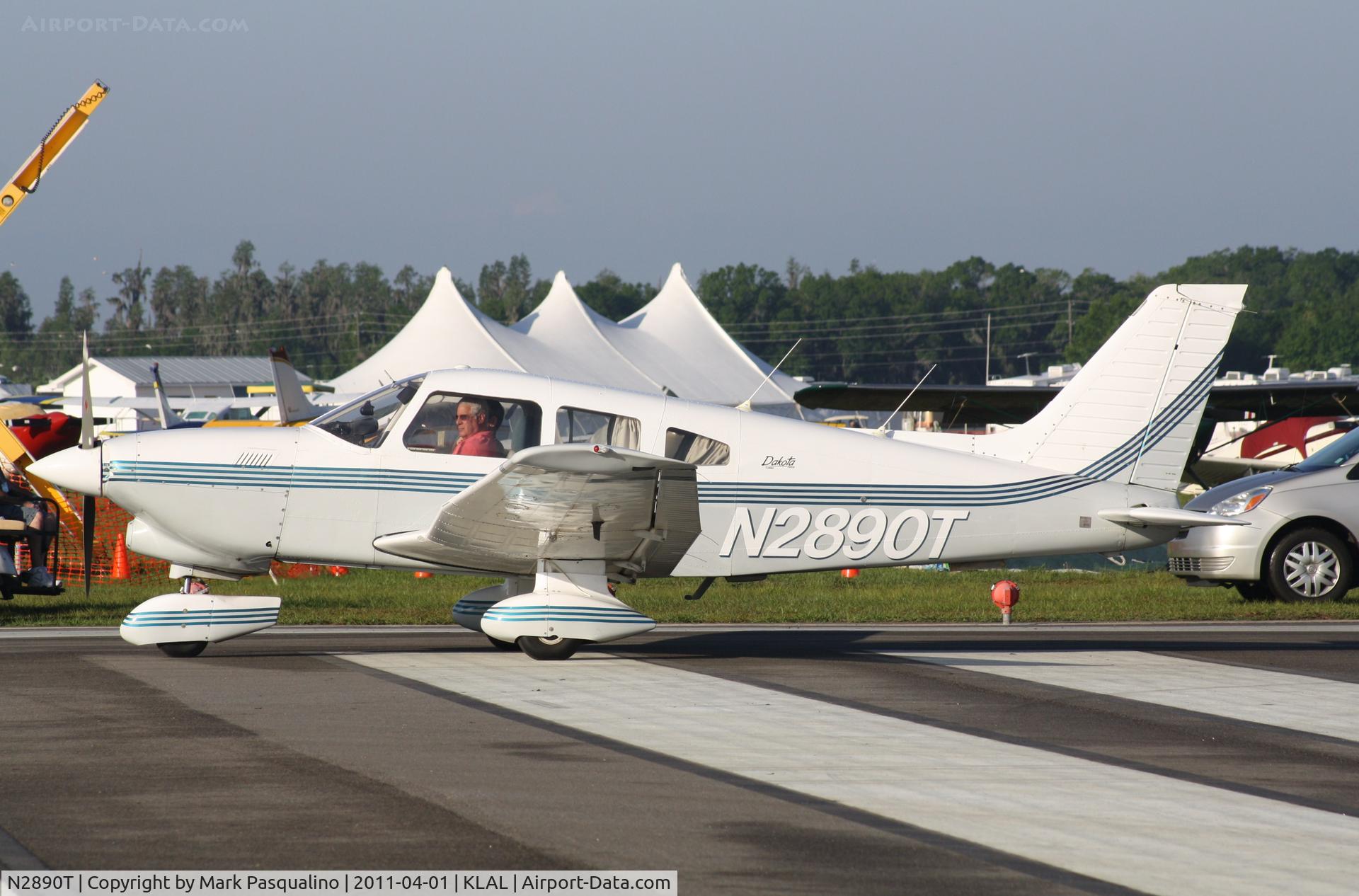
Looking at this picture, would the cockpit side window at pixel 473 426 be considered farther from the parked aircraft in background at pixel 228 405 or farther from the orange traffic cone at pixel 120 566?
the parked aircraft in background at pixel 228 405

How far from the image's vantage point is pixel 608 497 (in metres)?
9.02

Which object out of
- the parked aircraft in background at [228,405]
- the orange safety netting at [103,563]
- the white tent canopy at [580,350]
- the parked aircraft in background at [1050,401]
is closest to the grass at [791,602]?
the orange safety netting at [103,563]

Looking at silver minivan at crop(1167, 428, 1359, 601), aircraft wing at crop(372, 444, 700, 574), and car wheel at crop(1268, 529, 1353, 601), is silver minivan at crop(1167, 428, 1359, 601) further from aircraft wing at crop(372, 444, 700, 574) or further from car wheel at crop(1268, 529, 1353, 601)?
aircraft wing at crop(372, 444, 700, 574)

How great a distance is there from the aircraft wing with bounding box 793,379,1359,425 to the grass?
5.30 meters

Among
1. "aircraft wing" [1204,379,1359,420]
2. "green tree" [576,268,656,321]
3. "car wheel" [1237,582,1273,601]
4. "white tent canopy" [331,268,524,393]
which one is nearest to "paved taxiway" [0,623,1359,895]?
"car wheel" [1237,582,1273,601]

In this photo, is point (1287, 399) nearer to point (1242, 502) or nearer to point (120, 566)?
point (1242, 502)

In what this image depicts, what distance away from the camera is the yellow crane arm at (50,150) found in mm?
24906

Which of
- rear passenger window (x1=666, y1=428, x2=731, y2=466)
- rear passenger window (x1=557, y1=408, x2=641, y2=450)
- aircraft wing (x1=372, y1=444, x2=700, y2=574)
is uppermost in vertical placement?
rear passenger window (x1=557, y1=408, x2=641, y2=450)

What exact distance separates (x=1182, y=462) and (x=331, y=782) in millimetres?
7080

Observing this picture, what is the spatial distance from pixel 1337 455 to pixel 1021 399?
369 inches

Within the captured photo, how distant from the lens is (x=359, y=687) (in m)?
8.62

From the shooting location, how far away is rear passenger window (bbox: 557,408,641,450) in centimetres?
966

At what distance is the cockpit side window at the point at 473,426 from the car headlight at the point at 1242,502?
27.1 feet

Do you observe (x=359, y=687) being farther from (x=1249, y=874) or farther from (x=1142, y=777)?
(x=1249, y=874)
